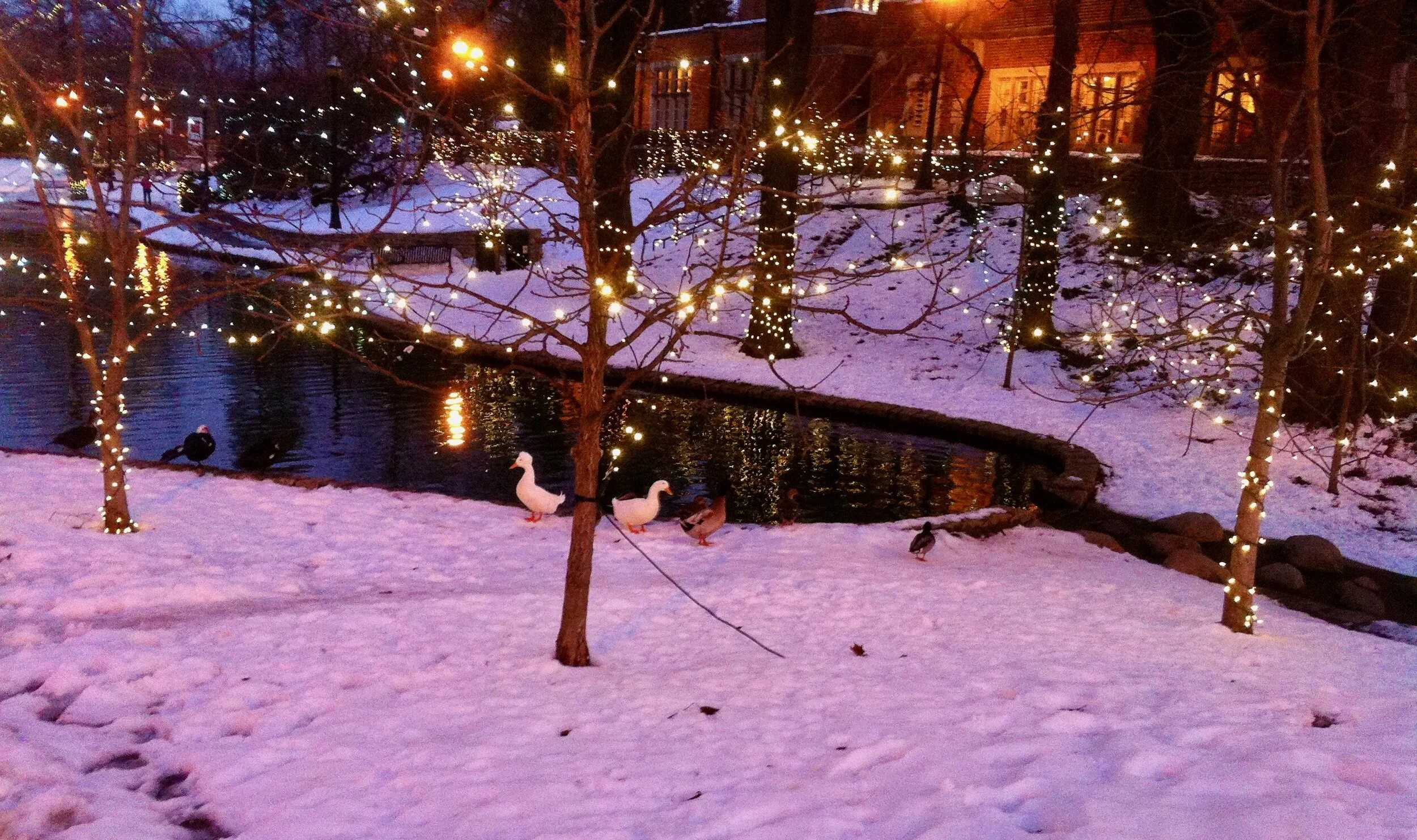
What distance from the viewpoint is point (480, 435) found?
14.2 meters

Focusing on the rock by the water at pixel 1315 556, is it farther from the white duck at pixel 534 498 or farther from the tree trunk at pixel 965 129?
the tree trunk at pixel 965 129

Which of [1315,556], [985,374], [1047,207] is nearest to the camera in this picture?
[1315,556]

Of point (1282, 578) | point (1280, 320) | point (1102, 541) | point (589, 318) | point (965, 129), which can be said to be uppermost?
point (965, 129)

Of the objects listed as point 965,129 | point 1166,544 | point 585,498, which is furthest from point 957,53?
point 585,498

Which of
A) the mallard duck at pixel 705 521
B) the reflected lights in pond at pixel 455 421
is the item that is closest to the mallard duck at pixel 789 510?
the mallard duck at pixel 705 521

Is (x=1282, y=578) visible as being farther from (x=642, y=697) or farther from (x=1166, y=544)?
(x=642, y=697)

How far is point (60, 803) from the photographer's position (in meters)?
3.88

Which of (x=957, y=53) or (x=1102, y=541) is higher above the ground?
(x=957, y=53)

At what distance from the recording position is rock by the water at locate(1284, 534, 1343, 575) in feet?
33.8

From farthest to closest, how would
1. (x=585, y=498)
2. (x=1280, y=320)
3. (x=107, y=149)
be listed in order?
(x=107, y=149) < (x=1280, y=320) < (x=585, y=498)

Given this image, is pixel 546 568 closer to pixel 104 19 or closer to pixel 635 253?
pixel 104 19

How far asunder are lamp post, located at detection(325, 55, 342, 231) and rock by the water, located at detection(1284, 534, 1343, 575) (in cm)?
1911

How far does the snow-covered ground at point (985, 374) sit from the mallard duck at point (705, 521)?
172cm

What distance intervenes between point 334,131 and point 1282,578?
29.5 m
